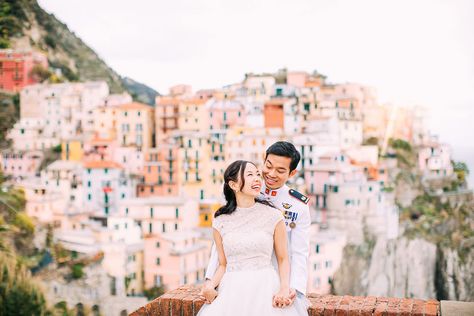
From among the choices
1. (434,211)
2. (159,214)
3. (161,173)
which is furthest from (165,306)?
(434,211)

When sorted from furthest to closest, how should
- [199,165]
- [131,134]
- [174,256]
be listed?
[131,134] → [199,165] → [174,256]

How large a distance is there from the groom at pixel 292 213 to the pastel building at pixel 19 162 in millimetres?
21113

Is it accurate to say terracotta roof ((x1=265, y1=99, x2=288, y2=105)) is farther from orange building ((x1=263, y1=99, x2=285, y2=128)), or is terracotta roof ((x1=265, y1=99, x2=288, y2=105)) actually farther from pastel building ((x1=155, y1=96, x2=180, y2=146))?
pastel building ((x1=155, y1=96, x2=180, y2=146))

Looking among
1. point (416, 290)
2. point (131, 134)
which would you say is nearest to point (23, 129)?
point (131, 134)

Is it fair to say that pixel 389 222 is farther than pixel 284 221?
Yes

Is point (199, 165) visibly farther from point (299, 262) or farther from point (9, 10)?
point (299, 262)

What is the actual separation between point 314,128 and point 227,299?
20067mm

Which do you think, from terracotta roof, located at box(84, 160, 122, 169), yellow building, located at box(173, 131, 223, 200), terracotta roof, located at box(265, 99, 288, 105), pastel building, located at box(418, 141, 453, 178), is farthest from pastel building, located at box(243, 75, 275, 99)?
terracotta roof, located at box(84, 160, 122, 169)

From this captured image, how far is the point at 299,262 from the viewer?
213 centimetres

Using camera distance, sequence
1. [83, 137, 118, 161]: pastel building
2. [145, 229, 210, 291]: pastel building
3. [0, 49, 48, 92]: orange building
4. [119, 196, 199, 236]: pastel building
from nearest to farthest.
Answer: [145, 229, 210, 291]: pastel building, [119, 196, 199, 236]: pastel building, [83, 137, 118, 161]: pastel building, [0, 49, 48, 92]: orange building

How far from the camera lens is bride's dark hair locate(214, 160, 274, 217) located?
2.07 m

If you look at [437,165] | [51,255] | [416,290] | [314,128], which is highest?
[314,128]

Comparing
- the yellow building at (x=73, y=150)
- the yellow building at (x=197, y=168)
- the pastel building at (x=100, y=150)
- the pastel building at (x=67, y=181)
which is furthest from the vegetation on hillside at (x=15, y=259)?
the yellow building at (x=197, y=168)

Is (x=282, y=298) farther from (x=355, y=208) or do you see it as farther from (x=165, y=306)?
(x=355, y=208)
